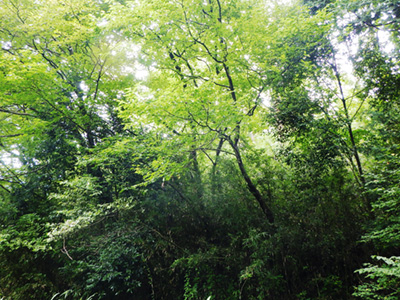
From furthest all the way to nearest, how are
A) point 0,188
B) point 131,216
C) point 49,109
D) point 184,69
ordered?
point 0,188 → point 184,69 → point 49,109 → point 131,216

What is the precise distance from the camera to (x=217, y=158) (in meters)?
5.23

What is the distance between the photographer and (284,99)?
166 inches

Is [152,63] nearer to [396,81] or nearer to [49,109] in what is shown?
[49,109]

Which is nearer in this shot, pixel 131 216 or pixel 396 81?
pixel 396 81

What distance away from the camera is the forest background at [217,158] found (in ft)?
12.4

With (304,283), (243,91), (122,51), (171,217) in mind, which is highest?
(122,51)

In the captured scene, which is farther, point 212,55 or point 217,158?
point 217,158

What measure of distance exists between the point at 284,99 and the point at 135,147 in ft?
11.0

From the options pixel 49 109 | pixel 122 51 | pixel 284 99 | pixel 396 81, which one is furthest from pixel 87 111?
pixel 396 81

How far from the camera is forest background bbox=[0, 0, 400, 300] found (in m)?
3.78

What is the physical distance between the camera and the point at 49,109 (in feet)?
17.1

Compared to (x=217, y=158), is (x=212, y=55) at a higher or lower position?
higher

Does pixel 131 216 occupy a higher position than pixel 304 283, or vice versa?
pixel 131 216

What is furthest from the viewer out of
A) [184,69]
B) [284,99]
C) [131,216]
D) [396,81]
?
[184,69]
